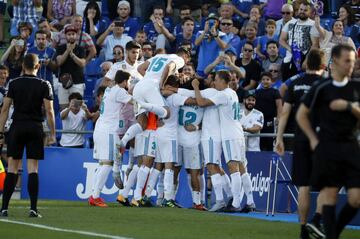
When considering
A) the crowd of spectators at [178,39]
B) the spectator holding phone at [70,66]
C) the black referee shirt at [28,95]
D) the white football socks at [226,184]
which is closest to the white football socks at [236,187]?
the white football socks at [226,184]

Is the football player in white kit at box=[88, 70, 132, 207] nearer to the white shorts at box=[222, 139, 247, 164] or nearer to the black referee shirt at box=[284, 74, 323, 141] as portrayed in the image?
the white shorts at box=[222, 139, 247, 164]

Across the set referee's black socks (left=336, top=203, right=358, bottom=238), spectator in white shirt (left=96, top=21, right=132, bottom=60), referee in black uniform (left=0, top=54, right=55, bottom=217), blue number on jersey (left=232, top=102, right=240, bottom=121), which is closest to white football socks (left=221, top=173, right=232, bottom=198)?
blue number on jersey (left=232, top=102, right=240, bottom=121)

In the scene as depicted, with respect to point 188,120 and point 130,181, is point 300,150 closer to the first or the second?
point 188,120

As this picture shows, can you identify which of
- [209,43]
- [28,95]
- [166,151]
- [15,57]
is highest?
[209,43]

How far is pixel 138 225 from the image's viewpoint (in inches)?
591

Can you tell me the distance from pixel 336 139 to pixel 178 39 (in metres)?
14.2

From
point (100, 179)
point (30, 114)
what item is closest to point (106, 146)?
point (100, 179)

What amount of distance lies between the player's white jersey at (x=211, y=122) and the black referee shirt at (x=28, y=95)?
12.9 ft

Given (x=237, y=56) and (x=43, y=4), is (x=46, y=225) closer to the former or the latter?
(x=237, y=56)

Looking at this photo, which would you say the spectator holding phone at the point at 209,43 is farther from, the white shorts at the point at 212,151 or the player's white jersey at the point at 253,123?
the white shorts at the point at 212,151

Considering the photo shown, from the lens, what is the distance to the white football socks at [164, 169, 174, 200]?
19.2m

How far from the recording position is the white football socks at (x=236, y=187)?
1870cm

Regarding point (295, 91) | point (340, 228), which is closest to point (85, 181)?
point (295, 91)

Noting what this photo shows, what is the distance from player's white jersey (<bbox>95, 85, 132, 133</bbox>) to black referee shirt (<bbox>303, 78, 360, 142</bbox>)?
8250mm
